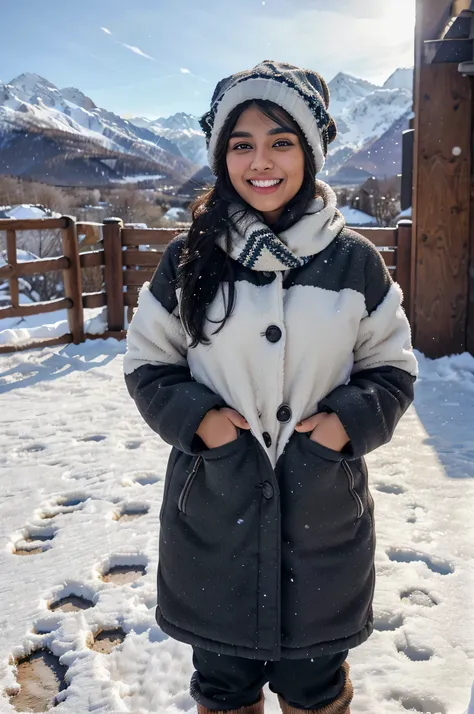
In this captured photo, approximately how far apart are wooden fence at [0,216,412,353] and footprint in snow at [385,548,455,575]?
12.4 ft

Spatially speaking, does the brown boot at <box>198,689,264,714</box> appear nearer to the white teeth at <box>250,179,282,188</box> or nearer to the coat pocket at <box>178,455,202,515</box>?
the coat pocket at <box>178,455,202,515</box>

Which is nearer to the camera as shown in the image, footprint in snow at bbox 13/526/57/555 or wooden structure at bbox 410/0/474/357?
footprint in snow at bbox 13/526/57/555

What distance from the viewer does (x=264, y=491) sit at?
4.10 ft

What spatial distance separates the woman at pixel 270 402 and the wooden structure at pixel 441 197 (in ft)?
13.6

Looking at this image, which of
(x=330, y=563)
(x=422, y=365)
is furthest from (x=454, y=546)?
(x=422, y=365)

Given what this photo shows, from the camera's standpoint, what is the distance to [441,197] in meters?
5.20

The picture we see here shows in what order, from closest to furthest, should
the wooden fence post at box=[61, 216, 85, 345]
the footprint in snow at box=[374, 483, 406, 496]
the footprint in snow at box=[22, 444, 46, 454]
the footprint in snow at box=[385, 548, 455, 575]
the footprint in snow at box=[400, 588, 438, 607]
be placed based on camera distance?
the footprint in snow at box=[400, 588, 438, 607] → the footprint in snow at box=[385, 548, 455, 575] → the footprint in snow at box=[374, 483, 406, 496] → the footprint in snow at box=[22, 444, 46, 454] → the wooden fence post at box=[61, 216, 85, 345]

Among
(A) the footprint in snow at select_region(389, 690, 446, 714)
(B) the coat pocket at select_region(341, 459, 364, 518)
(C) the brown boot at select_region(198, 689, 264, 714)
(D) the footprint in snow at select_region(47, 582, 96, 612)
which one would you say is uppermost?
(B) the coat pocket at select_region(341, 459, 364, 518)

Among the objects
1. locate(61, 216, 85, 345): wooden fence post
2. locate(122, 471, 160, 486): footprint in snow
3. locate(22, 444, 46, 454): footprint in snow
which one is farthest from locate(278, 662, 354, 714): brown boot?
locate(61, 216, 85, 345): wooden fence post

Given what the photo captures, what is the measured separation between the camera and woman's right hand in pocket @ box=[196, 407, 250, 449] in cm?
126

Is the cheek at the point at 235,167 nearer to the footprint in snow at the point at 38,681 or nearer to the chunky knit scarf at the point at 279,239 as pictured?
the chunky knit scarf at the point at 279,239

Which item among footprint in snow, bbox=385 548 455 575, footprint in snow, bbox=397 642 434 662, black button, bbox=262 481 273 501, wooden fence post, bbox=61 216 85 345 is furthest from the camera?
wooden fence post, bbox=61 216 85 345

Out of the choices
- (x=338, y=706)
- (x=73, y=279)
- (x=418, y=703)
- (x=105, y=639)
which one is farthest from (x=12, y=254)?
(x=338, y=706)

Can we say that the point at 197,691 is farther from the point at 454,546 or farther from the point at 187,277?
the point at 454,546
